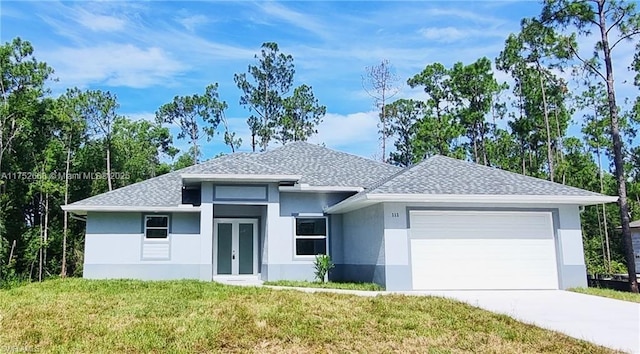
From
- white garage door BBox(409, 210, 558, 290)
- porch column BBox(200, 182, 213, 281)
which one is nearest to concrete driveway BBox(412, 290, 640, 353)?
white garage door BBox(409, 210, 558, 290)

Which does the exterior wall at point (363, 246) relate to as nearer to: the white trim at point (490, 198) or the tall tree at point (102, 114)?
the white trim at point (490, 198)

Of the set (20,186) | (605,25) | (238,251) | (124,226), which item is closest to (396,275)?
(238,251)

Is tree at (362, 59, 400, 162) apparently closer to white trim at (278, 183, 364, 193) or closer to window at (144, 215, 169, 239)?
white trim at (278, 183, 364, 193)

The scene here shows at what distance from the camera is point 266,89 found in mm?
34875

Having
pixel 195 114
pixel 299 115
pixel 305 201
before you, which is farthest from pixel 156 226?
pixel 195 114

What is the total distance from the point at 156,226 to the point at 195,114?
2054cm

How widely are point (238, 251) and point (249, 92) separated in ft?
63.1

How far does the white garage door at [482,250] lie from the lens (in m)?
13.3

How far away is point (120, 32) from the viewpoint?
13547mm

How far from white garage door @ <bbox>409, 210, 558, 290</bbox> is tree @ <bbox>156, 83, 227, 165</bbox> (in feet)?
84.0

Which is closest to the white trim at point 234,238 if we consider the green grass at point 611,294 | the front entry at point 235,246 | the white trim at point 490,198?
the front entry at point 235,246

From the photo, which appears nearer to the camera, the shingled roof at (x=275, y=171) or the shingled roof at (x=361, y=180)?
the shingled roof at (x=361, y=180)

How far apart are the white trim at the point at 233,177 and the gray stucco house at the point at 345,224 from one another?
3 cm

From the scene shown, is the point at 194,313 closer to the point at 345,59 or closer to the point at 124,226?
the point at 124,226
